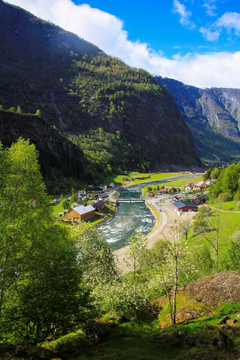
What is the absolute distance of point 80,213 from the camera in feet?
233

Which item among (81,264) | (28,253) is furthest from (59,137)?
(28,253)

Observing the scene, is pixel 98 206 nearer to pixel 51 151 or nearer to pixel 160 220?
pixel 160 220

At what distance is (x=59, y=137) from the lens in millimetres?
134750

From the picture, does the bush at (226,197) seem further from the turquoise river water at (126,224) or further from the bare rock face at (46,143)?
the bare rock face at (46,143)

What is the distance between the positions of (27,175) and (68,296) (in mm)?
6991

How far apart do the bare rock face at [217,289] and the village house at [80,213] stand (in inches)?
2125

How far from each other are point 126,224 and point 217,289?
184 feet

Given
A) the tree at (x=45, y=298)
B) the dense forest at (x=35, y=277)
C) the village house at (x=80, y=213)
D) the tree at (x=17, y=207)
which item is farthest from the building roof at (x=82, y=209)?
the tree at (x=45, y=298)

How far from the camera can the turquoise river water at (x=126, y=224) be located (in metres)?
61.0

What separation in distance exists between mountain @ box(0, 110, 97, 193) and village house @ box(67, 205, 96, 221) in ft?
111

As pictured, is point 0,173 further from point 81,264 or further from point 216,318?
point 216,318

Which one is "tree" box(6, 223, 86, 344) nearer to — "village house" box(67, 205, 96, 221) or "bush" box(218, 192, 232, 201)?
"village house" box(67, 205, 96, 221)

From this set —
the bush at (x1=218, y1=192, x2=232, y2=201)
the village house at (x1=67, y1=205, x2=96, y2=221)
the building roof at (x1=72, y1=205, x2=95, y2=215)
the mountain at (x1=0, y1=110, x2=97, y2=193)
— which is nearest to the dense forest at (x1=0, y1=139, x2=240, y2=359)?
the village house at (x1=67, y1=205, x2=96, y2=221)

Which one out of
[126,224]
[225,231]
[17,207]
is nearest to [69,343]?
[17,207]
